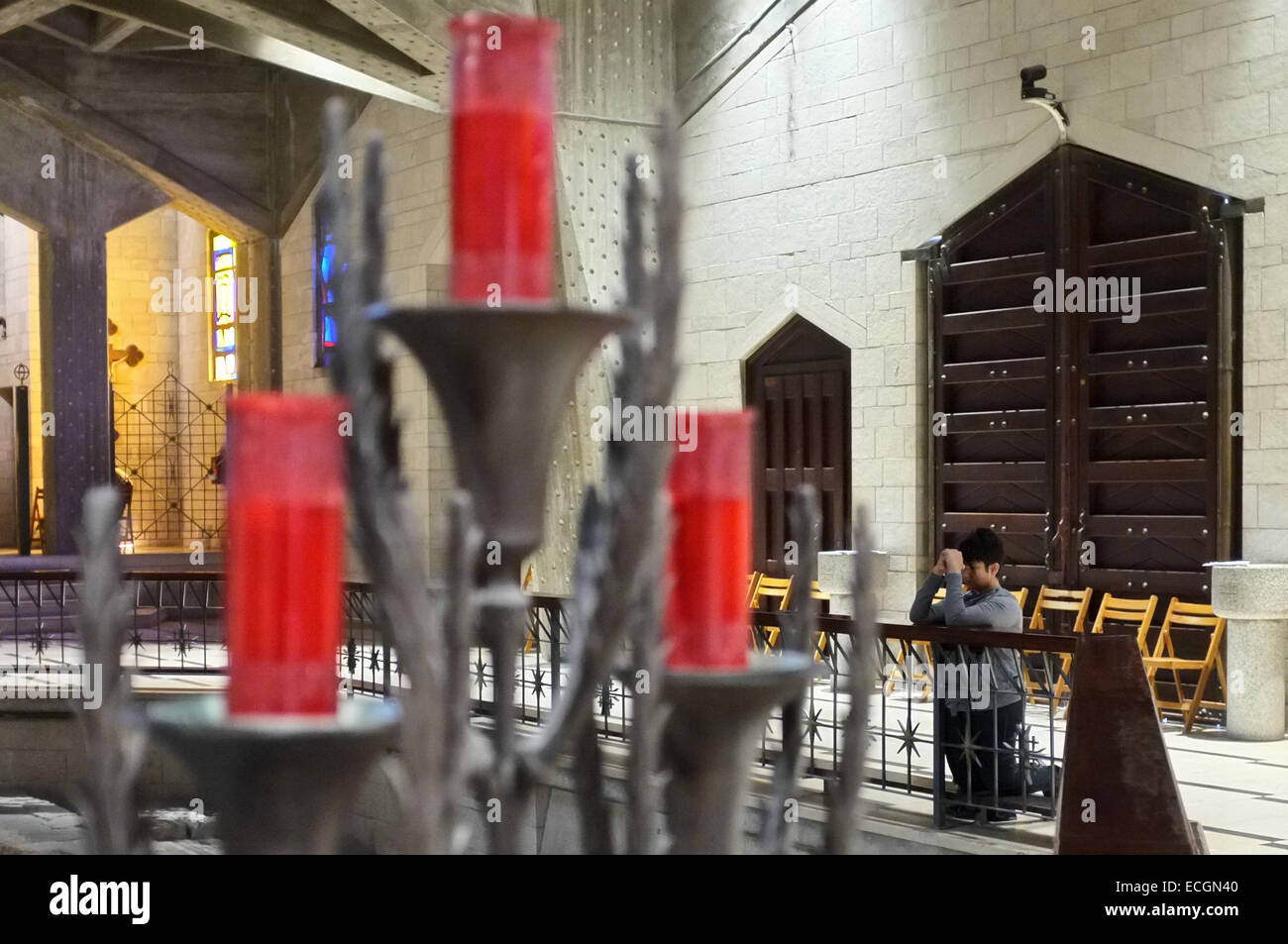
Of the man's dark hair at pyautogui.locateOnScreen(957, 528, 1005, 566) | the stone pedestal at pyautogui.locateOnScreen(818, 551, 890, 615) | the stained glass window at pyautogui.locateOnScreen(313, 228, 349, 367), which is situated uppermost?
the stained glass window at pyautogui.locateOnScreen(313, 228, 349, 367)

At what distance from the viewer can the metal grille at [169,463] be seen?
2122 cm

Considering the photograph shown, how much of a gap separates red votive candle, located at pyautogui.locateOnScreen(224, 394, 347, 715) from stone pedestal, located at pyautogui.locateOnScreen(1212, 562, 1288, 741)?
7577 mm

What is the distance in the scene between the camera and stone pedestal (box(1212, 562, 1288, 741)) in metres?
7.83

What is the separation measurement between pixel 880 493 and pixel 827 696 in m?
1.69

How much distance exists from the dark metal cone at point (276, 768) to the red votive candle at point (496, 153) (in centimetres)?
39

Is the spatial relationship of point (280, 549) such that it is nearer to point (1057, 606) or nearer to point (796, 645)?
point (796, 645)

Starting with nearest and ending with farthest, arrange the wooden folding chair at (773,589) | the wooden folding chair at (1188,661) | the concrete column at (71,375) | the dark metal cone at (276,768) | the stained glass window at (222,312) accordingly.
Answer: the dark metal cone at (276,768), the wooden folding chair at (1188,661), the wooden folding chair at (773,589), the concrete column at (71,375), the stained glass window at (222,312)

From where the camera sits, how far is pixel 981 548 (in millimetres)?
6230

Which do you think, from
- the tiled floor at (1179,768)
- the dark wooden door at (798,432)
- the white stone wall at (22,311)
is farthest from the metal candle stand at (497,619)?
the white stone wall at (22,311)

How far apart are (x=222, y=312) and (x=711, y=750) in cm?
2057

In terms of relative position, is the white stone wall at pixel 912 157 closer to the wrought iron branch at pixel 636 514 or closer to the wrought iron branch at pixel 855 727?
the wrought iron branch at pixel 855 727

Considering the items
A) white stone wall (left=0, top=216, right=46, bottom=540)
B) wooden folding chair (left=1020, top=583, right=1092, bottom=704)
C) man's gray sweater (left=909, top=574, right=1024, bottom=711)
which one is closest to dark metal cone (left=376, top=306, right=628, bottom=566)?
man's gray sweater (left=909, top=574, right=1024, bottom=711)

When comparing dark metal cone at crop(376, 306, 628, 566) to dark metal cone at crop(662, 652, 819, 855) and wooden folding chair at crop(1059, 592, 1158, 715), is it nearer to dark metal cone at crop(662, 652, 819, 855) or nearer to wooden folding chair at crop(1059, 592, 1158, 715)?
dark metal cone at crop(662, 652, 819, 855)

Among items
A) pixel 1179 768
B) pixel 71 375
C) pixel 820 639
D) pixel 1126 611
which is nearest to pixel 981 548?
pixel 1179 768
